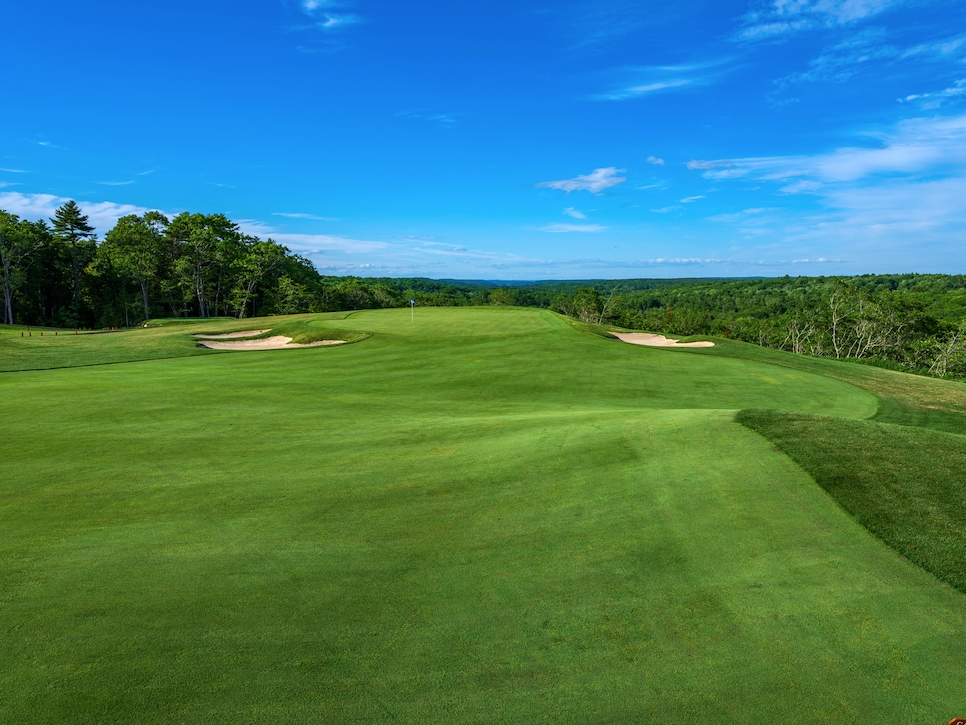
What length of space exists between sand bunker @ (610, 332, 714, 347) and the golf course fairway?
20606 millimetres

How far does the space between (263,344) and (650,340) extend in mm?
24080

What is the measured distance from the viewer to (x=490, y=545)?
17.8 ft

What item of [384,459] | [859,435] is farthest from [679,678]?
[859,435]

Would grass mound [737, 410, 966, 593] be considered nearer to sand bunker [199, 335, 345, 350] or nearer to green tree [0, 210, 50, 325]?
sand bunker [199, 335, 345, 350]

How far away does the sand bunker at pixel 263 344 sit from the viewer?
89.8 ft

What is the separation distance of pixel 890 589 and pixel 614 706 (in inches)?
129

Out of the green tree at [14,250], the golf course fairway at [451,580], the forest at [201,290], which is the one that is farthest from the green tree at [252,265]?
the golf course fairway at [451,580]

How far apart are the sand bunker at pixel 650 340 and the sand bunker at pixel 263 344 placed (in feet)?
59.4

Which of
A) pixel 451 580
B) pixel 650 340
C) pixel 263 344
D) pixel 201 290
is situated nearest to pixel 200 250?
pixel 201 290

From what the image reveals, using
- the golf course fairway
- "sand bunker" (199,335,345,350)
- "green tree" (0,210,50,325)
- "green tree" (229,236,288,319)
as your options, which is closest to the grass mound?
the golf course fairway

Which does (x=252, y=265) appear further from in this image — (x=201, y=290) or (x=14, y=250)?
(x=14, y=250)

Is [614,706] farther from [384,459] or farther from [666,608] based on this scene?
[384,459]

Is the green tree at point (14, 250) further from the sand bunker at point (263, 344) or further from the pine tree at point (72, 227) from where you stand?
the sand bunker at point (263, 344)

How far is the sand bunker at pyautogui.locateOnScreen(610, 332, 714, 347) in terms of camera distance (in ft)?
96.8
